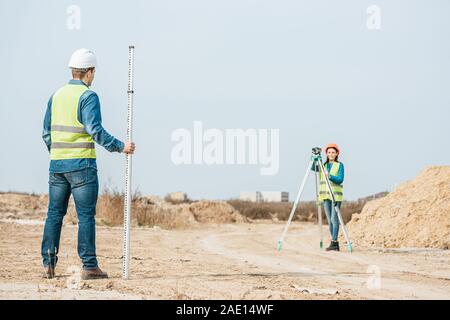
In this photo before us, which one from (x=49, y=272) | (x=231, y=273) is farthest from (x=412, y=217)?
(x=49, y=272)

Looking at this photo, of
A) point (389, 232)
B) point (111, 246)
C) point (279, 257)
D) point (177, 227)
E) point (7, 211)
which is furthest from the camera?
point (7, 211)

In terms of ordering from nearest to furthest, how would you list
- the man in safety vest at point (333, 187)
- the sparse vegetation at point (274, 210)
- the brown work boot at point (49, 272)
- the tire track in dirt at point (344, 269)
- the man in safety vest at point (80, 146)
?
the tire track in dirt at point (344, 269) < the man in safety vest at point (80, 146) < the brown work boot at point (49, 272) < the man in safety vest at point (333, 187) < the sparse vegetation at point (274, 210)

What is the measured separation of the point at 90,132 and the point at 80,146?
30cm

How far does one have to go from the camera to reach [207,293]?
7602mm

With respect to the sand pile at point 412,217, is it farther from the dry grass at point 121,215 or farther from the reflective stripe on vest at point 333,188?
the dry grass at point 121,215

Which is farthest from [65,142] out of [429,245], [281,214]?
[281,214]

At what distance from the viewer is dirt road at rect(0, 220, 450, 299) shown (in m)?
7.68

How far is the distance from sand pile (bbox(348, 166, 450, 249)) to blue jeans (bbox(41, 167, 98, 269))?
421 inches

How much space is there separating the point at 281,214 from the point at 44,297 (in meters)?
35.0

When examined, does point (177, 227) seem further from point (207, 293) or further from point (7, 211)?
point (207, 293)

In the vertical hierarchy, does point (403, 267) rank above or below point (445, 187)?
below

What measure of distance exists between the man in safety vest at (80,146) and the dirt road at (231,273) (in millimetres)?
634

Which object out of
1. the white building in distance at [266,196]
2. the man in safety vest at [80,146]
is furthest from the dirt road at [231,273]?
the white building in distance at [266,196]

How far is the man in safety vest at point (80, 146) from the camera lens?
333 inches
